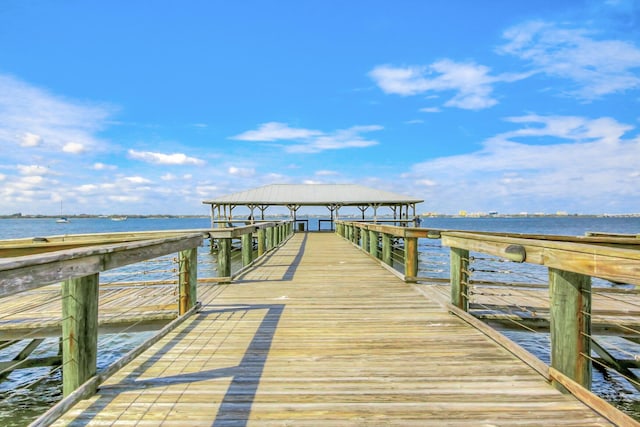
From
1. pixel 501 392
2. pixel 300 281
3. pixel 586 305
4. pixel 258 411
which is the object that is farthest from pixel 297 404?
pixel 300 281

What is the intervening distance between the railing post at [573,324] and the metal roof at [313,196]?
1101 inches

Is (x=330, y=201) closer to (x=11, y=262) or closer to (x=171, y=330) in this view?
(x=171, y=330)

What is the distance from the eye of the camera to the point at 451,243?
4.45 metres

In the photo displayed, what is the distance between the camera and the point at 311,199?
31.7 metres

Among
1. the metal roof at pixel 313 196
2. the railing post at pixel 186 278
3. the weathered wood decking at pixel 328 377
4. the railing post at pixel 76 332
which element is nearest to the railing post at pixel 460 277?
the weathered wood decking at pixel 328 377

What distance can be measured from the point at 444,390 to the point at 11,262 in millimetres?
2667

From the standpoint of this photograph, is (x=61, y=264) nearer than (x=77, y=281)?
Yes

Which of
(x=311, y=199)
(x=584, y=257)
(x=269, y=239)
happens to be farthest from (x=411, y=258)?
(x=311, y=199)

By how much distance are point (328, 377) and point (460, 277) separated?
2.37 metres

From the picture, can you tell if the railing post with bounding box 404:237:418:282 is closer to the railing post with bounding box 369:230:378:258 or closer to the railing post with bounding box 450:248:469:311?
the railing post with bounding box 450:248:469:311

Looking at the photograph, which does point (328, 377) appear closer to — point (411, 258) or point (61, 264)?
point (61, 264)

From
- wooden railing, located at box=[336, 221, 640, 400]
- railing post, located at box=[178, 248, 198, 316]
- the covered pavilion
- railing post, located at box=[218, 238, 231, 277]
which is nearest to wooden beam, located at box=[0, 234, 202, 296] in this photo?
railing post, located at box=[178, 248, 198, 316]

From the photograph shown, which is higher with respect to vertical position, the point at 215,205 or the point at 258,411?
the point at 215,205

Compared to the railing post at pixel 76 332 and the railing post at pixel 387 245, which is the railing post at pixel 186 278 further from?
the railing post at pixel 387 245
